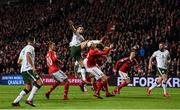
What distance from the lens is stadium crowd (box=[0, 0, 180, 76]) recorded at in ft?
132

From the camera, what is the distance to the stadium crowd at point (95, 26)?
132ft

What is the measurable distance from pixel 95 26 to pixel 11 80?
867 cm

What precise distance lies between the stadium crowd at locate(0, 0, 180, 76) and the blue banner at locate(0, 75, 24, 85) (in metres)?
0.59

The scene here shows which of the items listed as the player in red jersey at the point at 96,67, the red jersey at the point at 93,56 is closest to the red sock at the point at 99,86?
the player in red jersey at the point at 96,67

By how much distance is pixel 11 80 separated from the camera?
47.3m

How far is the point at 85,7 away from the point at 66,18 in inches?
85.5

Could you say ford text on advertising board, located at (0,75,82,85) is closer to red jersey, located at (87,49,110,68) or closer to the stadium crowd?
the stadium crowd

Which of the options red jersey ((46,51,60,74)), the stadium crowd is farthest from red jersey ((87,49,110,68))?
the stadium crowd

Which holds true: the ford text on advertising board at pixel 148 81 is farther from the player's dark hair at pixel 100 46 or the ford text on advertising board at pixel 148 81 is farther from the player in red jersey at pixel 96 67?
the player in red jersey at pixel 96 67

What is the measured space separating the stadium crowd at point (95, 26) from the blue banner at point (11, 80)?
0.59 m

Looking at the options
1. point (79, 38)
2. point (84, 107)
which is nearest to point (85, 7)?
point (79, 38)

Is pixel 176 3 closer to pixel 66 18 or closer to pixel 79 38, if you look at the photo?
pixel 66 18

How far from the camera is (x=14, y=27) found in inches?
2201

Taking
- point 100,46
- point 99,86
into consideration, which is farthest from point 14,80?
point 99,86
